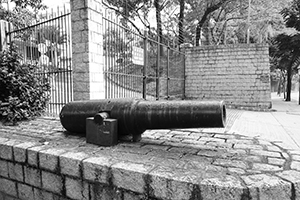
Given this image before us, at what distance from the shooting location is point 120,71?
5406 millimetres

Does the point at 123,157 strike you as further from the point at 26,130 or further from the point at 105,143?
the point at 26,130

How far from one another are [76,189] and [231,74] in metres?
9.83

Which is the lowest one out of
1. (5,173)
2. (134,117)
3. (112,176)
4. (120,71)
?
(5,173)

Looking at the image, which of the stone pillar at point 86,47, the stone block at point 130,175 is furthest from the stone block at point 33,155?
the stone pillar at point 86,47

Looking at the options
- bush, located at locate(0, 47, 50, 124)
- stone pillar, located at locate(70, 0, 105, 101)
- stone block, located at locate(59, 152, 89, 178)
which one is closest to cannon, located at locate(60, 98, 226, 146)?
stone block, located at locate(59, 152, 89, 178)

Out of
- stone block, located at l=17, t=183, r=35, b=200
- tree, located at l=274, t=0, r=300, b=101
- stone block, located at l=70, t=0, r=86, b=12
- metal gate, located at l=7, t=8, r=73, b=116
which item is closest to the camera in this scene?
stone block, located at l=17, t=183, r=35, b=200

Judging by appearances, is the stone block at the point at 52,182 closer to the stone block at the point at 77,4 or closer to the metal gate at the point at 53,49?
the metal gate at the point at 53,49

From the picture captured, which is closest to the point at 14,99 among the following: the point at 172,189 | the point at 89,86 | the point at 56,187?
the point at 89,86

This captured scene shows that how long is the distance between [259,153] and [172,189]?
1048mm

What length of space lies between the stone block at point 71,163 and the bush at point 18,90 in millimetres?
1996

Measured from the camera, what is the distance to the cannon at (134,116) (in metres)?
1.82

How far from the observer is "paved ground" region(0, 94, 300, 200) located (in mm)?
1353

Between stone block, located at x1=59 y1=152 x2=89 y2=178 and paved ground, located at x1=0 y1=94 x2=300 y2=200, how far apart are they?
0.40 ft

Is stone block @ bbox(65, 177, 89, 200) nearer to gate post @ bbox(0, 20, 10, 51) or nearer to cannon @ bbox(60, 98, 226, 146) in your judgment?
cannon @ bbox(60, 98, 226, 146)
